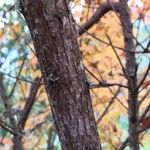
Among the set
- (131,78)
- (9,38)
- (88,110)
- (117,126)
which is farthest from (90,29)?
(88,110)

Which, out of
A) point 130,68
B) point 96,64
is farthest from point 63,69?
point 96,64

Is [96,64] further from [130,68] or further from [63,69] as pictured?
[63,69]

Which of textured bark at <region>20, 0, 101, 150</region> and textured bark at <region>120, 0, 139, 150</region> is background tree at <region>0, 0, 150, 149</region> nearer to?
textured bark at <region>120, 0, 139, 150</region>

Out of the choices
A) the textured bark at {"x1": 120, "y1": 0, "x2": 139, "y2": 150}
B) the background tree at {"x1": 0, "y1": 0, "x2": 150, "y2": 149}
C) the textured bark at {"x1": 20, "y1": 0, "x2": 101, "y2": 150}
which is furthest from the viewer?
the background tree at {"x1": 0, "y1": 0, "x2": 150, "y2": 149}

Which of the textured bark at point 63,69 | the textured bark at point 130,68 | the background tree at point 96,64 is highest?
the background tree at point 96,64

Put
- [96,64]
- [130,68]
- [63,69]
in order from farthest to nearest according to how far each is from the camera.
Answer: [96,64] < [130,68] < [63,69]

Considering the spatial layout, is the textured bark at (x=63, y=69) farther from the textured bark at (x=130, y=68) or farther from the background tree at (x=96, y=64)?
the background tree at (x=96, y=64)

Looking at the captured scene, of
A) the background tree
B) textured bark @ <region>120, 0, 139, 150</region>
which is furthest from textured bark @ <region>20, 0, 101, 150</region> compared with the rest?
the background tree

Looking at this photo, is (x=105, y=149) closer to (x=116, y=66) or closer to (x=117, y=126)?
(x=117, y=126)

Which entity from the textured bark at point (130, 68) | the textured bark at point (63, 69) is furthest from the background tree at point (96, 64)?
the textured bark at point (63, 69)
